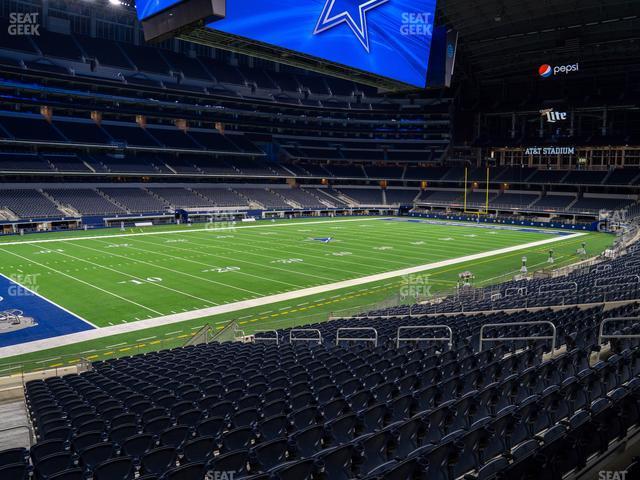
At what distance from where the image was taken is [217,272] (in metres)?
32.1

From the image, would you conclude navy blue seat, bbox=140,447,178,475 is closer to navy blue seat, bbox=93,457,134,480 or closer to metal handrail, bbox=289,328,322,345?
navy blue seat, bbox=93,457,134,480

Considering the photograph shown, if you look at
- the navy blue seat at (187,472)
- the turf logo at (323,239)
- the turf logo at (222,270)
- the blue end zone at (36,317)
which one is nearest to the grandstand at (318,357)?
the navy blue seat at (187,472)

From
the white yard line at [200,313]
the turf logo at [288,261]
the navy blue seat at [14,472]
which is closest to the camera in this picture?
the navy blue seat at [14,472]

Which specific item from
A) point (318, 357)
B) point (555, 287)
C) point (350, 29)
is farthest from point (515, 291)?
point (318, 357)

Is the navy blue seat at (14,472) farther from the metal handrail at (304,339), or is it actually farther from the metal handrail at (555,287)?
the metal handrail at (555,287)

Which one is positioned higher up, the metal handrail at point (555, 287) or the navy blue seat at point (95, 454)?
the navy blue seat at point (95, 454)

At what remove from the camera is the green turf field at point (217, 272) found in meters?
22.0

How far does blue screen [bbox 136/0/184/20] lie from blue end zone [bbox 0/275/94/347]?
40.6 feet

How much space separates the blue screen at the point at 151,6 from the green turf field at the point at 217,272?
9857 millimetres

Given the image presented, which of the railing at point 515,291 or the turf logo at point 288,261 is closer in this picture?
the railing at point 515,291

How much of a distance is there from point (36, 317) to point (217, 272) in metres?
11.4

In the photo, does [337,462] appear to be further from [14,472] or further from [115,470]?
[14,472]

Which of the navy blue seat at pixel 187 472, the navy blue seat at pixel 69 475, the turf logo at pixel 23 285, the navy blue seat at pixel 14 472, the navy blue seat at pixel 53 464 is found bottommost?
the turf logo at pixel 23 285

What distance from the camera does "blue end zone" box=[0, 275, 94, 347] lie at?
2005cm
